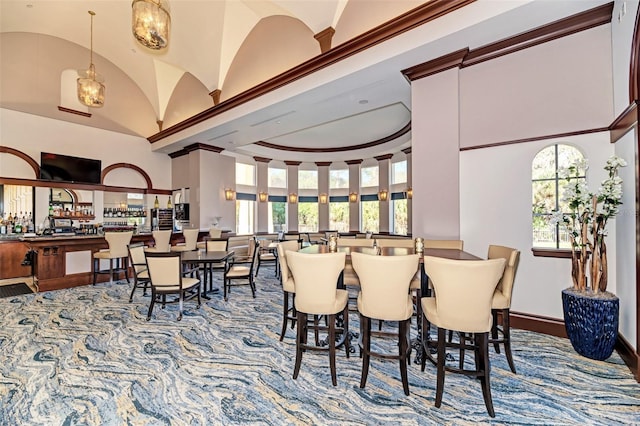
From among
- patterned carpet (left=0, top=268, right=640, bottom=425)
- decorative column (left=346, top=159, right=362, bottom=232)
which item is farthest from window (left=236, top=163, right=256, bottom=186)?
patterned carpet (left=0, top=268, right=640, bottom=425)

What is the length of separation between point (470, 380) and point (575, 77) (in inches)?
141

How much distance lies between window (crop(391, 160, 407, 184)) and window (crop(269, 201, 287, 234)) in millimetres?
4321

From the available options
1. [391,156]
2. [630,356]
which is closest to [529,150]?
[630,356]

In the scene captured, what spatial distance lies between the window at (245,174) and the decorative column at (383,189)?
474 centimetres

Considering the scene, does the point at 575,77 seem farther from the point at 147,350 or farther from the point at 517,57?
the point at 147,350

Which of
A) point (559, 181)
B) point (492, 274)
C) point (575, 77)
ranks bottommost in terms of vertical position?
point (492, 274)

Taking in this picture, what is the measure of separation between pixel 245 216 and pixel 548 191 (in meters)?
9.08

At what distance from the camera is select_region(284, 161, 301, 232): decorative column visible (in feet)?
37.7

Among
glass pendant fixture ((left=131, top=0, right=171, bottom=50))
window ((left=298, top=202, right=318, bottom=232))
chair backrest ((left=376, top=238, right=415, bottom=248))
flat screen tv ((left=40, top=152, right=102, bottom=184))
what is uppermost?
glass pendant fixture ((left=131, top=0, right=171, bottom=50))

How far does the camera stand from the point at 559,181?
3.59 m

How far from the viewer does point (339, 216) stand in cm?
1169

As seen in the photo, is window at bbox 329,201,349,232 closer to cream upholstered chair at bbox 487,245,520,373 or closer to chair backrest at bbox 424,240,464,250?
chair backrest at bbox 424,240,464,250

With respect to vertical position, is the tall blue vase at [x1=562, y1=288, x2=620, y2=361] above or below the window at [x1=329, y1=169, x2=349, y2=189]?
below

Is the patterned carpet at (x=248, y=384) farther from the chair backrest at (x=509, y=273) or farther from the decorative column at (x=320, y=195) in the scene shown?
the decorative column at (x=320, y=195)
